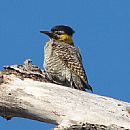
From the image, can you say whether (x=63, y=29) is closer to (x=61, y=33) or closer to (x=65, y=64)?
(x=61, y=33)

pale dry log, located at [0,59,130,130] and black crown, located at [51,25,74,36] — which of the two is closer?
pale dry log, located at [0,59,130,130]

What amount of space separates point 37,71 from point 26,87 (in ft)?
2.27

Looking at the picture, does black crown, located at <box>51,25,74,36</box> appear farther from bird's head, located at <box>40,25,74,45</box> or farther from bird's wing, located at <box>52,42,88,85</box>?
bird's wing, located at <box>52,42,88,85</box>

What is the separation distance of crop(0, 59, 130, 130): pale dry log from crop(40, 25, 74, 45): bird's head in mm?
3805

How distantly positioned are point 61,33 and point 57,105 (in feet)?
14.3

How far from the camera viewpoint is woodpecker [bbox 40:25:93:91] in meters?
8.44

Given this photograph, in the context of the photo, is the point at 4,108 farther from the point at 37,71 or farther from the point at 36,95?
the point at 37,71

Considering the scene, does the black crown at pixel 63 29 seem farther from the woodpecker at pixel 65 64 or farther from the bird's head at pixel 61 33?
the woodpecker at pixel 65 64

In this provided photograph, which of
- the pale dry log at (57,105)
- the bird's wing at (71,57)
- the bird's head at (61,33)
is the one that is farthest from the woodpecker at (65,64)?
the pale dry log at (57,105)

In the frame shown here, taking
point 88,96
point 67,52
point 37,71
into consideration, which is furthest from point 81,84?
point 88,96

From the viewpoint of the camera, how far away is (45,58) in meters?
9.10

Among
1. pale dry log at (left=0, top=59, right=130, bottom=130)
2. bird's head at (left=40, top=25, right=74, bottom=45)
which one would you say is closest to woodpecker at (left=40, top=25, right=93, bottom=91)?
bird's head at (left=40, top=25, right=74, bottom=45)

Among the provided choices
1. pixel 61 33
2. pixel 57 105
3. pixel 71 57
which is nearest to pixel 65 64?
pixel 71 57

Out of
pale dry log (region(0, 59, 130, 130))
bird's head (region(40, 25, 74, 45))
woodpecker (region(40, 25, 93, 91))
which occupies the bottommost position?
pale dry log (region(0, 59, 130, 130))
